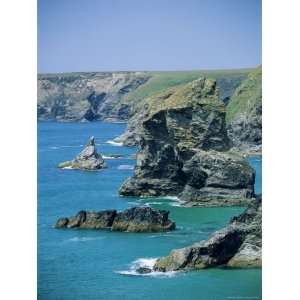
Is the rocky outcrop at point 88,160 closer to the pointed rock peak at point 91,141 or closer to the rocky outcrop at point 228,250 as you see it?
the pointed rock peak at point 91,141

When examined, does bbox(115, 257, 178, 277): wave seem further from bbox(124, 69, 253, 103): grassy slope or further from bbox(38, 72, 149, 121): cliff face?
bbox(124, 69, 253, 103): grassy slope

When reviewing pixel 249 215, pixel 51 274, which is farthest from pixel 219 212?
pixel 51 274

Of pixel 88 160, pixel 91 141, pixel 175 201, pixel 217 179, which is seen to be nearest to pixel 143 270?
pixel 175 201

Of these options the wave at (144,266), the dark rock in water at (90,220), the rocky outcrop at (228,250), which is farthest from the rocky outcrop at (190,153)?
the wave at (144,266)

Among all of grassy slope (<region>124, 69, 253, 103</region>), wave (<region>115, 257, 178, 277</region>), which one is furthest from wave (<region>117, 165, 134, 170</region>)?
wave (<region>115, 257, 178, 277</region>)

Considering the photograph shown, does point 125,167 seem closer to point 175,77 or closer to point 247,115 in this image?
point 175,77
